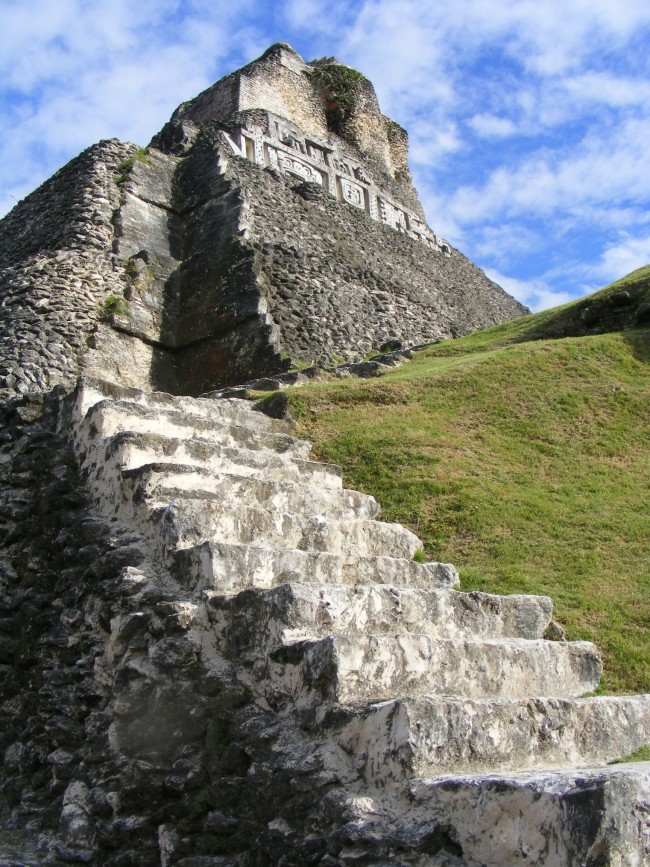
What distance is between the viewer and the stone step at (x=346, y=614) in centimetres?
341

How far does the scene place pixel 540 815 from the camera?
228 cm

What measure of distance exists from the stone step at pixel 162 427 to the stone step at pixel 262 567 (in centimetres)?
158

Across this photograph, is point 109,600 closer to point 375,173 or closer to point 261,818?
point 261,818

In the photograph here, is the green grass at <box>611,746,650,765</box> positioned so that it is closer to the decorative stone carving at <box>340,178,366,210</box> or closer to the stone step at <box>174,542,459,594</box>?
the stone step at <box>174,542,459,594</box>

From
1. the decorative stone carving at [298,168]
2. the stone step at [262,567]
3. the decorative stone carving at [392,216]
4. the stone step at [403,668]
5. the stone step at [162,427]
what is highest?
the decorative stone carving at [298,168]

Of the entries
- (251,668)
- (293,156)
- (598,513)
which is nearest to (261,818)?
(251,668)

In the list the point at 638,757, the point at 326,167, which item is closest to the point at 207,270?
the point at 326,167

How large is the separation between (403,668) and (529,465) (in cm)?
482

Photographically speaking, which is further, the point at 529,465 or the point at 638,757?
the point at 529,465

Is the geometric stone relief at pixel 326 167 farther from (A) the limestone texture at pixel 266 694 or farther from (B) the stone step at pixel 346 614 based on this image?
(B) the stone step at pixel 346 614

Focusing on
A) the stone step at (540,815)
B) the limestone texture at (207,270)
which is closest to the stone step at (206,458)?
the stone step at (540,815)

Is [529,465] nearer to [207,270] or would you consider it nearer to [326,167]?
[207,270]

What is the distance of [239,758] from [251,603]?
0.62m

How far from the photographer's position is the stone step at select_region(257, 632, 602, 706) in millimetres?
3086
